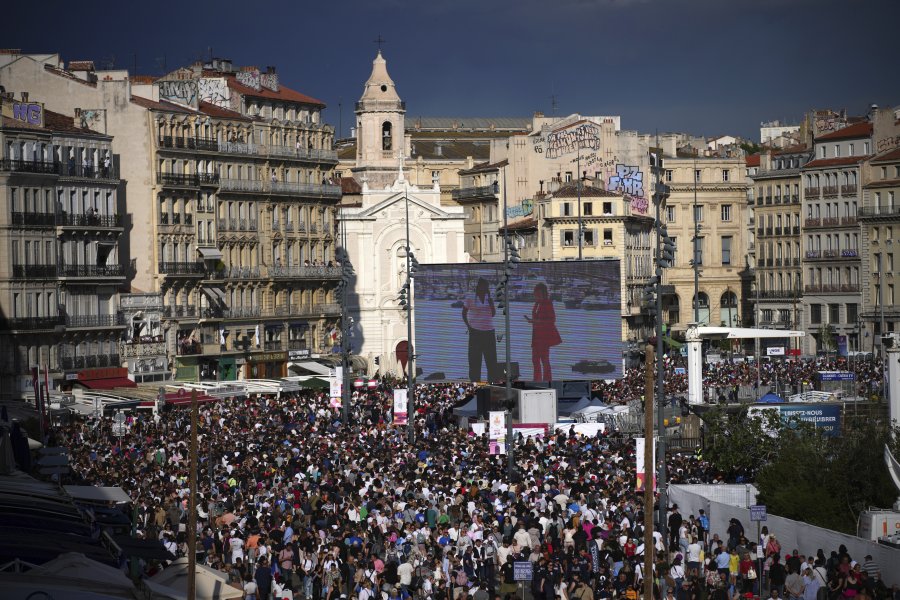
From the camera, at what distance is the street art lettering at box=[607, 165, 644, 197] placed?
107 m

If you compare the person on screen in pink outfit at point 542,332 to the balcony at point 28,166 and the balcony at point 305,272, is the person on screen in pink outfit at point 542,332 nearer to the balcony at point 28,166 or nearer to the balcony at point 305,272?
the balcony at point 28,166

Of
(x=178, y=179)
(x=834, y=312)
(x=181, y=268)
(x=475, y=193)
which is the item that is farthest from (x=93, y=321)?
(x=834, y=312)

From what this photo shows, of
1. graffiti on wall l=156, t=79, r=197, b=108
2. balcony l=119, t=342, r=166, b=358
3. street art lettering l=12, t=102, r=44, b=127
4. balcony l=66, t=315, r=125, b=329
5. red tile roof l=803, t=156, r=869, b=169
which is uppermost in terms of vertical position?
graffiti on wall l=156, t=79, r=197, b=108

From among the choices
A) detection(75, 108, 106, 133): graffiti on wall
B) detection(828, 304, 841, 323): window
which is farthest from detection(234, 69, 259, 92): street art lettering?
detection(828, 304, 841, 323): window

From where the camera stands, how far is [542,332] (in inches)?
2468

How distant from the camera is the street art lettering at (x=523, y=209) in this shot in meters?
107

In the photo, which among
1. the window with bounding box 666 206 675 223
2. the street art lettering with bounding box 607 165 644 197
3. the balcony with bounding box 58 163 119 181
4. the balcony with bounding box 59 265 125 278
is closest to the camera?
the balcony with bounding box 59 265 125 278

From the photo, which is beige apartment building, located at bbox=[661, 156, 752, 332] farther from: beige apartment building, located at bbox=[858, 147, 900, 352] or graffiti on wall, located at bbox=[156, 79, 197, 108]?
graffiti on wall, located at bbox=[156, 79, 197, 108]

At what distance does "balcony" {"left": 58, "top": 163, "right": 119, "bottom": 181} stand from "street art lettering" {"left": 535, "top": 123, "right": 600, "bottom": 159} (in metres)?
35.8

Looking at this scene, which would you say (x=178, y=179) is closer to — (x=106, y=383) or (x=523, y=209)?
(x=106, y=383)

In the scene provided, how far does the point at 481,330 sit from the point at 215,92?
102 ft

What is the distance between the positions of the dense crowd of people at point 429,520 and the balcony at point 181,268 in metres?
28.0

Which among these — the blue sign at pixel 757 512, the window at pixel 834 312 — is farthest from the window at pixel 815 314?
the blue sign at pixel 757 512

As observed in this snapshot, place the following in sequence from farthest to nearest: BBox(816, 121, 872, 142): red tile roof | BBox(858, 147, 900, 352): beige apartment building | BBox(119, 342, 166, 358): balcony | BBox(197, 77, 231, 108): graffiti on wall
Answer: BBox(816, 121, 872, 142): red tile roof
BBox(858, 147, 900, 352): beige apartment building
BBox(197, 77, 231, 108): graffiti on wall
BBox(119, 342, 166, 358): balcony
